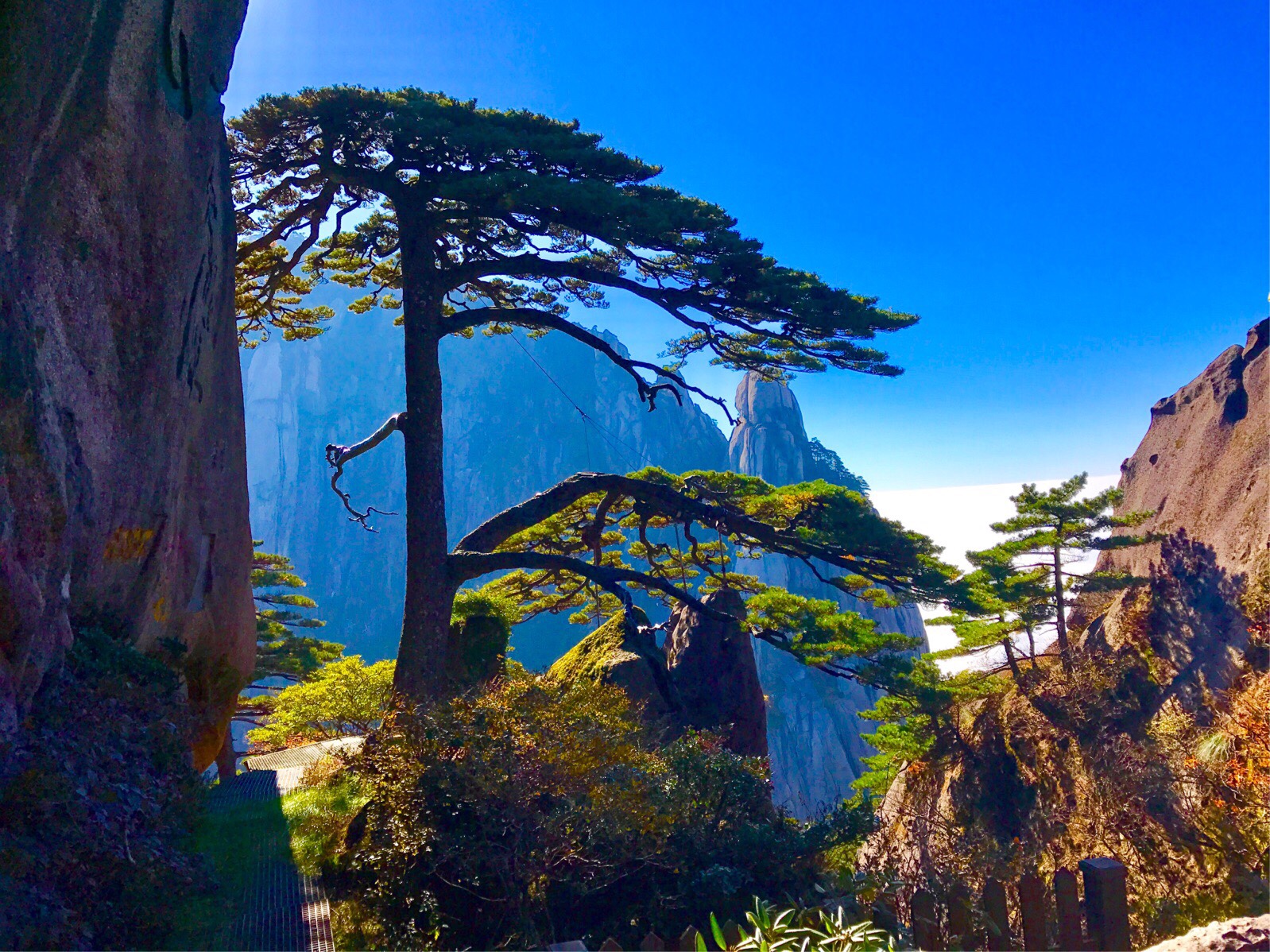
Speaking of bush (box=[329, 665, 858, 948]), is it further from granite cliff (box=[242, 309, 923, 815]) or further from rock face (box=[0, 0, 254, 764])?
granite cliff (box=[242, 309, 923, 815])

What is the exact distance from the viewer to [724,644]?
11.1 m

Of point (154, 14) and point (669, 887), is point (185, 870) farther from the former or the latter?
point (154, 14)

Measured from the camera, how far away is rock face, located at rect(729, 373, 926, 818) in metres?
59.2

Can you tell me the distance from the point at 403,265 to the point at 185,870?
303 inches

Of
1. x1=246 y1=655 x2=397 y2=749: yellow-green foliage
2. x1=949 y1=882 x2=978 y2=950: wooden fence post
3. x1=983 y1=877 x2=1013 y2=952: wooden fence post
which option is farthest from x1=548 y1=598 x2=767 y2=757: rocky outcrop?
x1=983 y1=877 x2=1013 y2=952: wooden fence post

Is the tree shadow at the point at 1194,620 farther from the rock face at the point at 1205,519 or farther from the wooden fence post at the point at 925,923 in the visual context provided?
the wooden fence post at the point at 925,923

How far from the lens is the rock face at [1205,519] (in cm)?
961

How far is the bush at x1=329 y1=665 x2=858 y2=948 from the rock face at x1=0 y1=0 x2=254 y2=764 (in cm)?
239

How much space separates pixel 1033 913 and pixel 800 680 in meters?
62.3

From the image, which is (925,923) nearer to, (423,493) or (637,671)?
(637,671)

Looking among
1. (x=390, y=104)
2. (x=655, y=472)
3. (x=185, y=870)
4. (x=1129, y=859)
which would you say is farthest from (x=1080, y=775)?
(x=390, y=104)

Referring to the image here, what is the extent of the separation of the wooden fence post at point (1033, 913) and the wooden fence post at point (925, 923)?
1.65ft

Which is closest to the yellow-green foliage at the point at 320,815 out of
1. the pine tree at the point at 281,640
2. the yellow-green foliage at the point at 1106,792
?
the yellow-green foliage at the point at 1106,792

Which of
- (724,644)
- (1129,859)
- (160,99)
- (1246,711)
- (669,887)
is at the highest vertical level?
(160,99)
